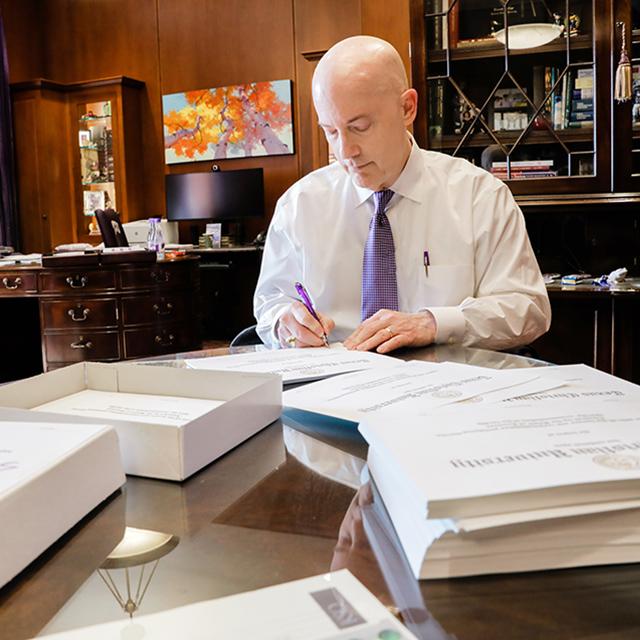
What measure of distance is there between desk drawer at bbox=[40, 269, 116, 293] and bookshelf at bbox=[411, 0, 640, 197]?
1720 mm

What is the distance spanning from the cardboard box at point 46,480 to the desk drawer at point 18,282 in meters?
3.17

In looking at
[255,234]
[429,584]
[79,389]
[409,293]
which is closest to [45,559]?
[429,584]

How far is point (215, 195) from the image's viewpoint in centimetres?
629

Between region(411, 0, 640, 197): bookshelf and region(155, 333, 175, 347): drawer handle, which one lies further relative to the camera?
region(155, 333, 175, 347): drawer handle

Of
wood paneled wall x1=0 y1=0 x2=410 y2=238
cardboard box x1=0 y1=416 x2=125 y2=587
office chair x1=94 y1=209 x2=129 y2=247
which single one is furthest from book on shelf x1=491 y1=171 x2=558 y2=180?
wood paneled wall x1=0 y1=0 x2=410 y2=238

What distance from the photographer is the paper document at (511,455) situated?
455 mm

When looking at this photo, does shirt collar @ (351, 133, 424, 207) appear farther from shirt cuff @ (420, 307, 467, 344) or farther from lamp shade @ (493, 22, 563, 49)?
lamp shade @ (493, 22, 563, 49)

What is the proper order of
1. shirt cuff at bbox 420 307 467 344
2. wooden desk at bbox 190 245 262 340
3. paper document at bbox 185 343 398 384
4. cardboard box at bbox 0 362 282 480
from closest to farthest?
cardboard box at bbox 0 362 282 480
paper document at bbox 185 343 398 384
shirt cuff at bbox 420 307 467 344
wooden desk at bbox 190 245 262 340

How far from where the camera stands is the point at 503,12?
10.5ft

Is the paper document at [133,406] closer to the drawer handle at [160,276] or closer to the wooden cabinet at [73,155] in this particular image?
the drawer handle at [160,276]

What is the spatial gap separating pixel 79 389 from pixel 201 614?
0.59 metres

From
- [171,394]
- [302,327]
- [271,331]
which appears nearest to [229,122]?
[271,331]

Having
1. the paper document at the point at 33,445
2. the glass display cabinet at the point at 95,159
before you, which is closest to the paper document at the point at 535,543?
the paper document at the point at 33,445

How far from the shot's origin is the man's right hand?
57.1 inches
